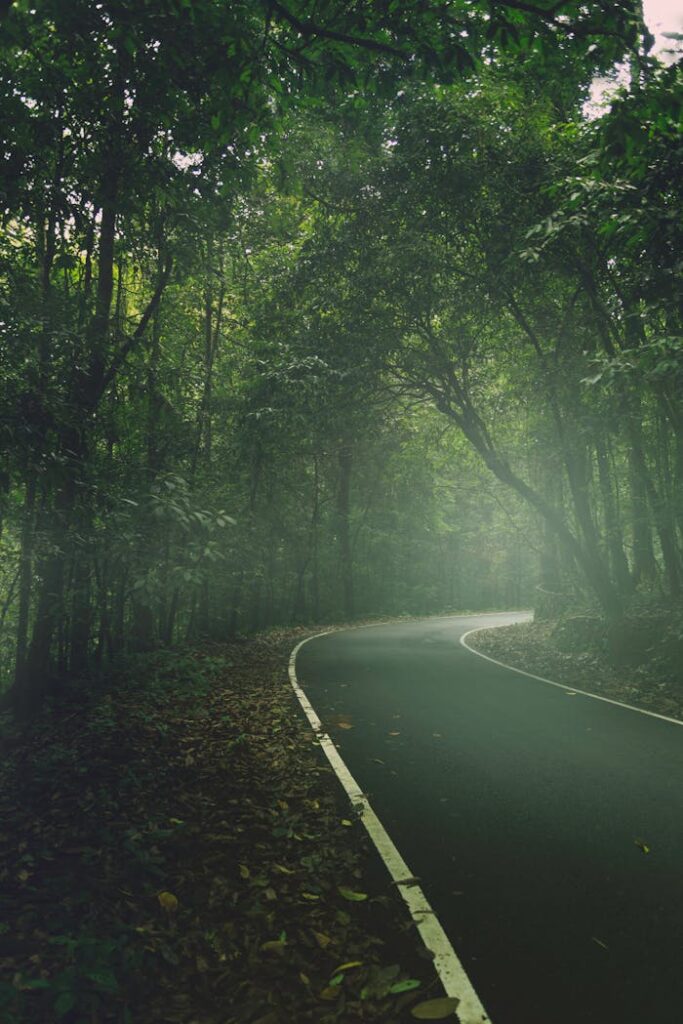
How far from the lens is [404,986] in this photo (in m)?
3.29

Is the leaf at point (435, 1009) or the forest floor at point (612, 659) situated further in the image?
the forest floor at point (612, 659)

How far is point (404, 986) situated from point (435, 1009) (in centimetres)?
24

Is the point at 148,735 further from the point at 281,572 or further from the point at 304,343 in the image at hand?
the point at 281,572

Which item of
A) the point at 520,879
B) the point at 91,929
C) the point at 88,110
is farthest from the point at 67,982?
the point at 88,110

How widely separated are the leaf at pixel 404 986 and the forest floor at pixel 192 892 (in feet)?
0.03

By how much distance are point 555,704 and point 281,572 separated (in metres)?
24.8

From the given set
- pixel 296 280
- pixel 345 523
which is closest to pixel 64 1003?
pixel 296 280

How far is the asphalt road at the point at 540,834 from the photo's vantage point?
3268 mm

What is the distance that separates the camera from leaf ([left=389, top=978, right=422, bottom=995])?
326 centimetres

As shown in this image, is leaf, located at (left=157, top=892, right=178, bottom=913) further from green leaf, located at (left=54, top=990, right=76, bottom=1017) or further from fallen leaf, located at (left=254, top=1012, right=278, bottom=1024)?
fallen leaf, located at (left=254, top=1012, right=278, bottom=1024)

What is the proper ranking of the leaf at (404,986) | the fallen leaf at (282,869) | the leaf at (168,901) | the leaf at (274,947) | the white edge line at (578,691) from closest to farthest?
the leaf at (404,986)
the leaf at (274,947)
the leaf at (168,901)
the fallen leaf at (282,869)
the white edge line at (578,691)

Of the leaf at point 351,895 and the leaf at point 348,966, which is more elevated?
the leaf at point 351,895

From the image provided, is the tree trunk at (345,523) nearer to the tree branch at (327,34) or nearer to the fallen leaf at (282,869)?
the tree branch at (327,34)

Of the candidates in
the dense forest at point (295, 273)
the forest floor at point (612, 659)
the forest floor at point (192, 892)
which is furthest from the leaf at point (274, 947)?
the forest floor at point (612, 659)
